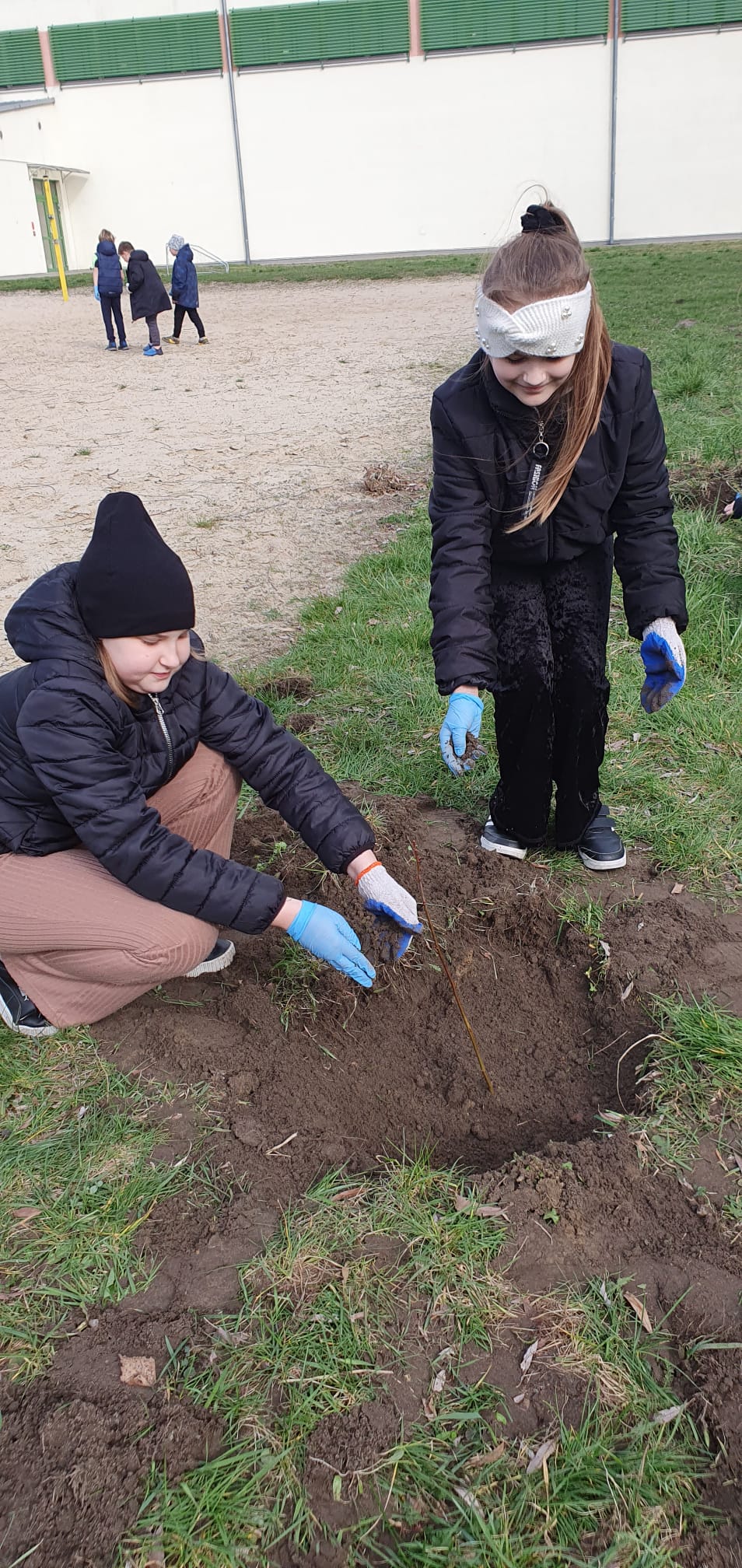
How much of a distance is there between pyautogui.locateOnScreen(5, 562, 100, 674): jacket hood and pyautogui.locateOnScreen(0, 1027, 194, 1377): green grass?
890 mm

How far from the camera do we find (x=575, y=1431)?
1.61 metres

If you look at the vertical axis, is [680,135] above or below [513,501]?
above

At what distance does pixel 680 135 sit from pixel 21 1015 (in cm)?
3040

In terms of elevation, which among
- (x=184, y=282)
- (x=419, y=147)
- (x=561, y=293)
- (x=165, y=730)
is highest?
(x=419, y=147)

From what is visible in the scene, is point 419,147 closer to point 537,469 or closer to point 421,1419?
point 537,469

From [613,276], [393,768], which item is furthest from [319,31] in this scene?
[393,768]

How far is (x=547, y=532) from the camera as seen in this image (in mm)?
2703

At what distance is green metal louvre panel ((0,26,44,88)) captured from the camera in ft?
96.6

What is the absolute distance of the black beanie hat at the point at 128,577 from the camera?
2.07 metres

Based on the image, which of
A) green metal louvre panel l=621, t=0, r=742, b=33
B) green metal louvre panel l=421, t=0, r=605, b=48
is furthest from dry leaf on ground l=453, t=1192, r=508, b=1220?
green metal louvre panel l=421, t=0, r=605, b=48

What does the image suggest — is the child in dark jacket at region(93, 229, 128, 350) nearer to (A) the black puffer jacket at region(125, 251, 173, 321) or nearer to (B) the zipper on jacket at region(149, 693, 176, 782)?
(A) the black puffer jacket at region(125, 251, 173, 321)

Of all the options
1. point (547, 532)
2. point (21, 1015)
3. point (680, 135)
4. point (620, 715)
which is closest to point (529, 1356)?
point (21, 1015)

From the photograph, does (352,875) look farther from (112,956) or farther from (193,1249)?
(193,1249)

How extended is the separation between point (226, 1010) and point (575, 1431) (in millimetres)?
1229
